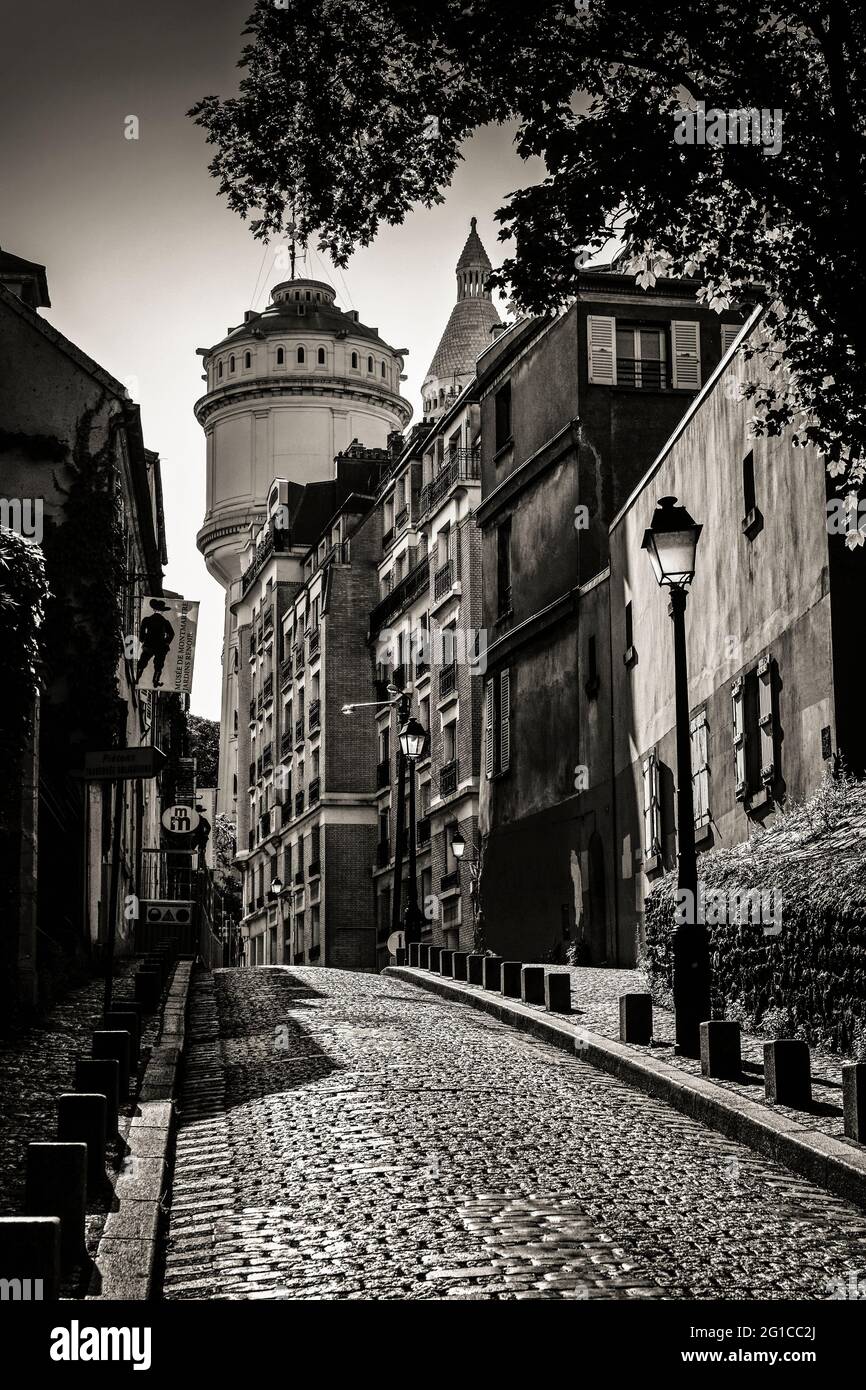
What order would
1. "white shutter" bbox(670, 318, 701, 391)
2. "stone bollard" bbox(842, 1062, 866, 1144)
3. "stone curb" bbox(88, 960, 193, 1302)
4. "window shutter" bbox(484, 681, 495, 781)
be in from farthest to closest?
"window shutter" bbox(484, 681, 495, 781), "white shutter" bbox(670, 318, 701, 391), "stone bollard" bbox(842, 1062, 866, 1144), "stone curb" bbox(88, 960, 193, 1302)

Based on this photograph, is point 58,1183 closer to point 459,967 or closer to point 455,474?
point 459,967

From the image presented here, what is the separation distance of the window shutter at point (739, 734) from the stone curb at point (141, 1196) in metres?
9.62

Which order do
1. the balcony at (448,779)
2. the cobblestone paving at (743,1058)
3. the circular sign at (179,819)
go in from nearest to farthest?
the cobblestone paving at (743,1058) < the circular sign at (179,819) < the balcony at (448,779)

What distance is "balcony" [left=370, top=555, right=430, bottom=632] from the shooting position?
2122 inches

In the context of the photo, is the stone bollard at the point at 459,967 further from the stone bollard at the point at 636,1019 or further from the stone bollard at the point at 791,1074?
the stone bollard at the point at 791,1074

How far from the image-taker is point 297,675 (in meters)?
67.4

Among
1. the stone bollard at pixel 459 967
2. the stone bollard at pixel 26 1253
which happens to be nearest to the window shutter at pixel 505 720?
the stone bollard at pixel 459 967

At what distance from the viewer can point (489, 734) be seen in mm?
41812

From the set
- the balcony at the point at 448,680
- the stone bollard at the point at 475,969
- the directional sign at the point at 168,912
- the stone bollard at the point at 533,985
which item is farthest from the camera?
the balcony at the point at 448,680

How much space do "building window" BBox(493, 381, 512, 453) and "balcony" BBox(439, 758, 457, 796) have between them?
34.4 ft

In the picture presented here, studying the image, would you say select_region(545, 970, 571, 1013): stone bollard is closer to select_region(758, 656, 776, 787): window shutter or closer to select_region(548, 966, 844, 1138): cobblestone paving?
select_region(548, 966, 844, 1138): cobblestone paving

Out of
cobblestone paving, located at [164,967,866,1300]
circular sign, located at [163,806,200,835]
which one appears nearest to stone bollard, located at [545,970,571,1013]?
cobblestone paving, located at [164,967,866,1300]

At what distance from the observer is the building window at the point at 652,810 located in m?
27.3
